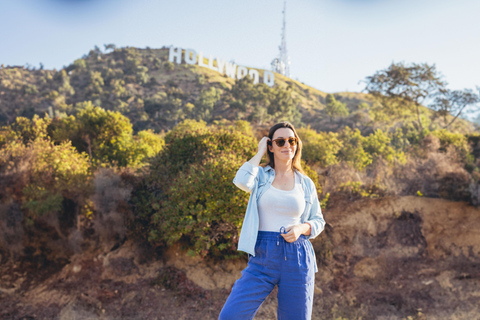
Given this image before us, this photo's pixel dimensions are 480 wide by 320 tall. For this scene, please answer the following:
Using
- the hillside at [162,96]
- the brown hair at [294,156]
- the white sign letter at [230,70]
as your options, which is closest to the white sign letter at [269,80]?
the hillside at [162,96]

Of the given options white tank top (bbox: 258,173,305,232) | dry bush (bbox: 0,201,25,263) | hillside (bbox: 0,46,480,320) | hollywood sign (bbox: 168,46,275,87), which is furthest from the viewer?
hollywood sign (bbox: 168,46,275,87)

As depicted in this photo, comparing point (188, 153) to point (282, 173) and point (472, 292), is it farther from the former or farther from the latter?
point (472, 292)

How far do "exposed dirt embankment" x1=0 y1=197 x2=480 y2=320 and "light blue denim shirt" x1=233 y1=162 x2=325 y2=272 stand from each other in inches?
198

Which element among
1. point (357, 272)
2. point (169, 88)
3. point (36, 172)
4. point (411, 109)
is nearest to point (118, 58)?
point (169, 88)

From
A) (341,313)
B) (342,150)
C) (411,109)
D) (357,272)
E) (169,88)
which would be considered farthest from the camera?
(169,88)

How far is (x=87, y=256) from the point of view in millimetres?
9305

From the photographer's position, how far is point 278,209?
2.81 metres

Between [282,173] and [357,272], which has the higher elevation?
[282,173]

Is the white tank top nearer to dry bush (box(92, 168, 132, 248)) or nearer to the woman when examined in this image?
the woman

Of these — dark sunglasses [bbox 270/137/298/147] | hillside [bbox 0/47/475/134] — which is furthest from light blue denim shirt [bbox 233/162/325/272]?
hillside [bbox 0/47/475/134]

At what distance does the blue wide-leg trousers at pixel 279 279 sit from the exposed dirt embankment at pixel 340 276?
5.01 m

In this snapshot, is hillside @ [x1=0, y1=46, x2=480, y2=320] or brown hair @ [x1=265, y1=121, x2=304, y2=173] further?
hillside @ [x1=0, y1=46, x2=480, y2=320]

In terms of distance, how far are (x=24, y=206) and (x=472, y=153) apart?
15.9 meters

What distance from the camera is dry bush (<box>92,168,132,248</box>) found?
30.3 ft
